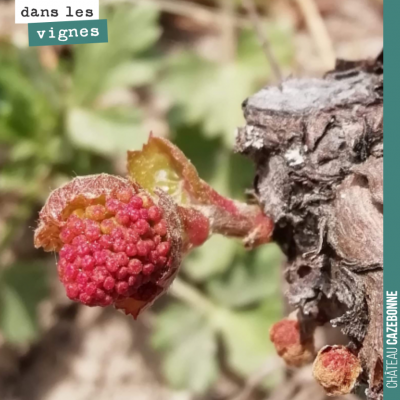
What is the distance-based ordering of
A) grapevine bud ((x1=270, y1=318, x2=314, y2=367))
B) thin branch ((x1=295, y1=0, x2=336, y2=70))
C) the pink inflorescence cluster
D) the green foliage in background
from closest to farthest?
the pink inflorescence cluster < grapevine bud ((x1=270, y1=318, x2=314, y2=367)) < the green foliage in background < thin branch ((x1=295, y1=0, x2=336, y2=70))

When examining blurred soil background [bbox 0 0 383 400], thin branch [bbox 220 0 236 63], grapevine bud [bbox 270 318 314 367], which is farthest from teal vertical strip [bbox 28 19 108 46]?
thin branch [bbox 220 0 236 63]

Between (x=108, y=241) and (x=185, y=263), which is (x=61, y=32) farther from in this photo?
(x=185, y=263)

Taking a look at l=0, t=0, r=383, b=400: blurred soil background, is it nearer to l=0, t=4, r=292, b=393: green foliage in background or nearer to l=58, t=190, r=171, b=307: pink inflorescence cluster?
l=0, t=4, r=292, b=393: green foliage in background

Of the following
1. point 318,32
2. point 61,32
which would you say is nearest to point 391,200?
point 61,32

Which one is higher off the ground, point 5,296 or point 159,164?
point 159,164

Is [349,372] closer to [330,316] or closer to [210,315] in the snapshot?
[330,316]

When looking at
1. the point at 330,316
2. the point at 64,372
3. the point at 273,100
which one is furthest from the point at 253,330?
the point at 273,100
